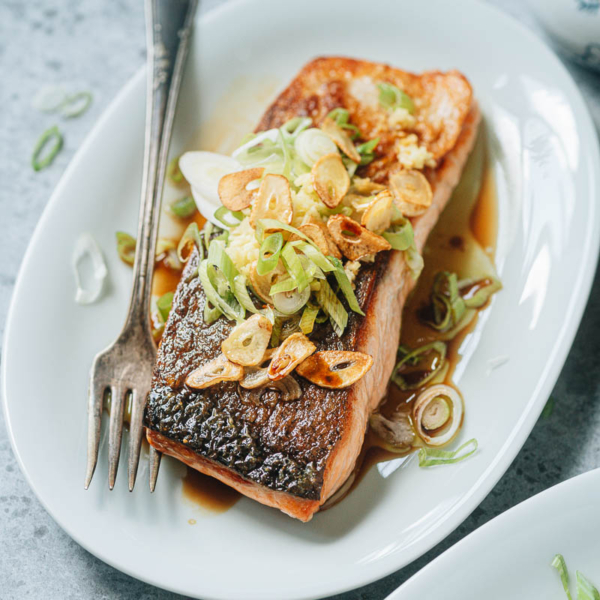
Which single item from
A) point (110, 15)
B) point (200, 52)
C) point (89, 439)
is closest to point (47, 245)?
point (89, 439)

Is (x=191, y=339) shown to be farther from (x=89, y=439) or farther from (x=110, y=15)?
(x=110, y=15)

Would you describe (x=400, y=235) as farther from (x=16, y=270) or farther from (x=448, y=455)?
(x=16, y=270)

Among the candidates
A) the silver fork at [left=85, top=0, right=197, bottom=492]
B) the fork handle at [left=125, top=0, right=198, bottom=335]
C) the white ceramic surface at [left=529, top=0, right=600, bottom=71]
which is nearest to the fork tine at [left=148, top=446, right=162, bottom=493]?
the silver fork at [left=85, top=0, right=197, bottom=492]

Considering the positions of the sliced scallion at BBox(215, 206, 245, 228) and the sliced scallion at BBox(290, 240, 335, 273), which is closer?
the sliced scallion at BBox(290, 240, 335, 273)

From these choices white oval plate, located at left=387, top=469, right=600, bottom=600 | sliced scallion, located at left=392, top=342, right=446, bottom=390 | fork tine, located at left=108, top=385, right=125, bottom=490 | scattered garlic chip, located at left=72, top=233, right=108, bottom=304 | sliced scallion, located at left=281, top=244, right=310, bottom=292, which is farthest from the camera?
scattered garlic chip, located at left=72, top=233, right=108, bottom=304

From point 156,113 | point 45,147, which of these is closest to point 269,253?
point 156,113

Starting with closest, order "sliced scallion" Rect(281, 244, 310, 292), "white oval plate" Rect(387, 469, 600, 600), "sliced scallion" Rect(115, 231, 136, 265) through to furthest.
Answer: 1. "white oval plate" Rect(387, 469, 600, 600)
2. "sliced scallion" Rect(281, 244, 310, 292)
3. "sliced scallion" Rect(115, 231, 136, 265)

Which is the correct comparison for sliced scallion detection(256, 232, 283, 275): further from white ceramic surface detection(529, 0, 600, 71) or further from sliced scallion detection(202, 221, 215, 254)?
white ceramic surface detection(529, 0, 600, 71)
